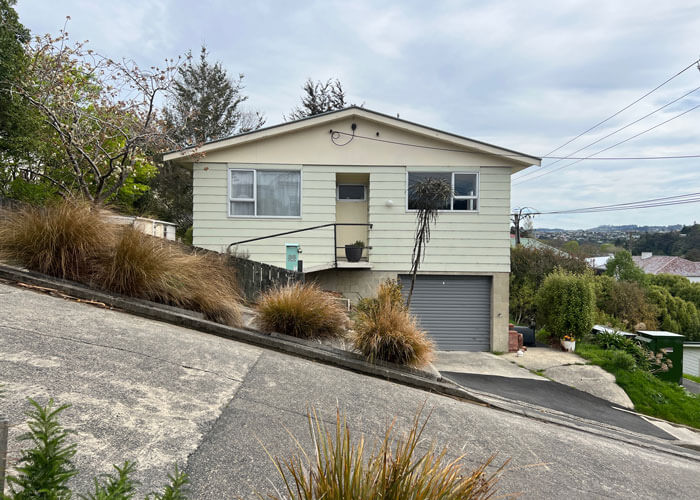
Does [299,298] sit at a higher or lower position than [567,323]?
higher

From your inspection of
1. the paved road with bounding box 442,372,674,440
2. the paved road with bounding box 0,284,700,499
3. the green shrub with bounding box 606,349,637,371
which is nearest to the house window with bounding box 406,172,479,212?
the green shrub with bounding box 606,349,637,371

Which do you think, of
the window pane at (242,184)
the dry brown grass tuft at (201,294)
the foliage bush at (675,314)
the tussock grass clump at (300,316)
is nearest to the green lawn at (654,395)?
the tussock grass clump at (300,316)

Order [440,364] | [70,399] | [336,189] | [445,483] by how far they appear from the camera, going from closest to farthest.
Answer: [445,483], [70,399], [440,364], [336,189]

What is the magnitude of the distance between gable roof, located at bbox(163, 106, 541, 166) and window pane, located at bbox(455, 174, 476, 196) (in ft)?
2.59

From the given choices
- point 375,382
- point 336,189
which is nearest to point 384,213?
point 336,189

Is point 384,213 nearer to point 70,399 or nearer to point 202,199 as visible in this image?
point 202,199

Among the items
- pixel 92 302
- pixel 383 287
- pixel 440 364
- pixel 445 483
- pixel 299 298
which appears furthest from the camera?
pixel 440 364

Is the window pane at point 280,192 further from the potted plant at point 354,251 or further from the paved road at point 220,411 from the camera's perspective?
the paved road at point 220,411

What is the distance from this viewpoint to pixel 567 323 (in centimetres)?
1399

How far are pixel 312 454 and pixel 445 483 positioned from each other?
130 centimetres

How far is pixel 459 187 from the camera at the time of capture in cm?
1362

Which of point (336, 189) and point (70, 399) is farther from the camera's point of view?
point (336, 189)

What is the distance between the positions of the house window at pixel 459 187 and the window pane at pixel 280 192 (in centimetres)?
318

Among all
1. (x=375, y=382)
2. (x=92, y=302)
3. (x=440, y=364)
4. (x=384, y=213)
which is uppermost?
(x=384, y=213)
